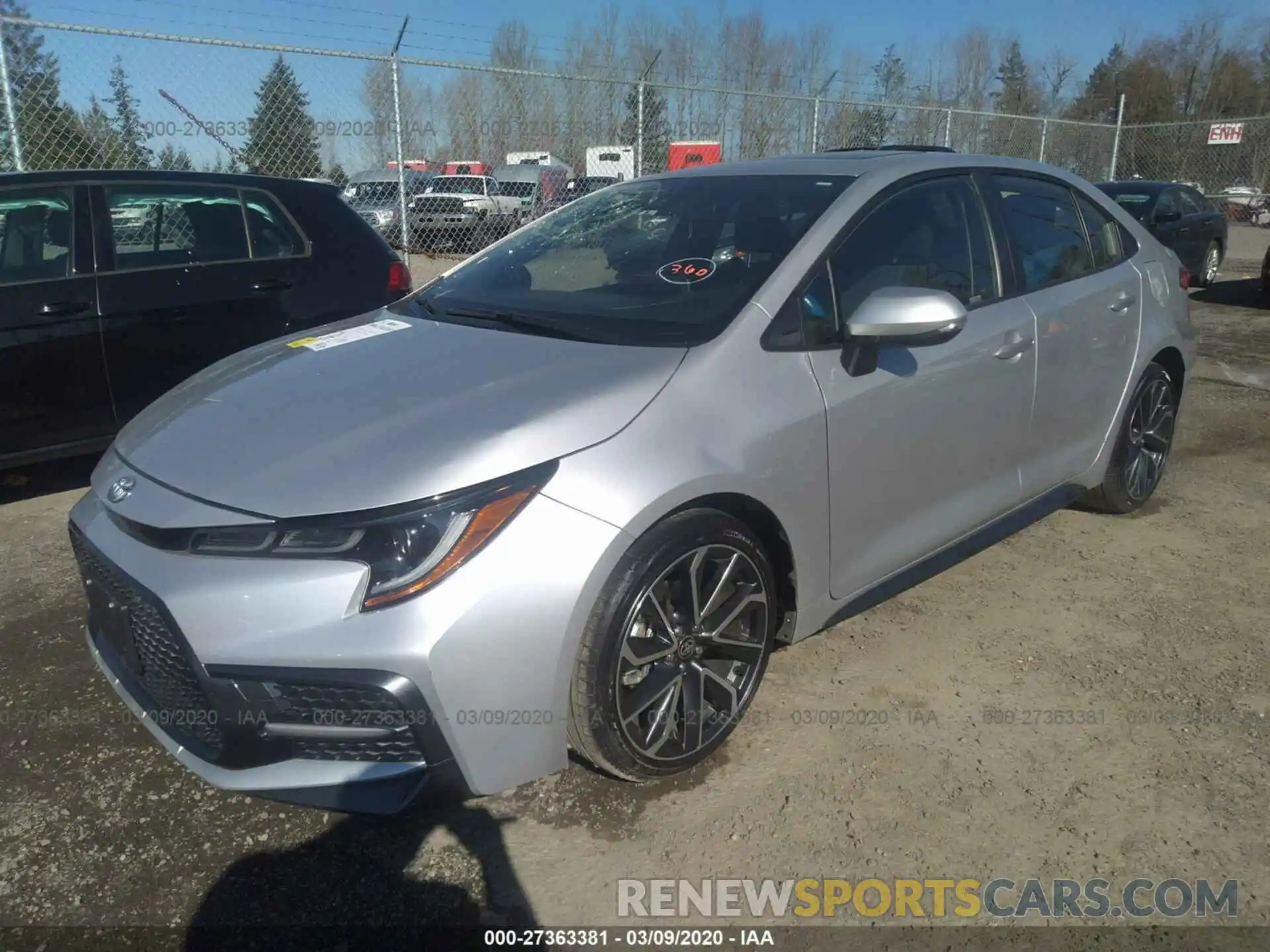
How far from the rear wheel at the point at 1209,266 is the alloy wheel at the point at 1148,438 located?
10.2 metres

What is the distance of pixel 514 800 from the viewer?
8.35ft

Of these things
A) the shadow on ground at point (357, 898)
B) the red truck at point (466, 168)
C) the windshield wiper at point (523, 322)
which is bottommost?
the shadow on ground at point (357, 898)

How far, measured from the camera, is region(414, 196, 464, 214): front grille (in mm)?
10930

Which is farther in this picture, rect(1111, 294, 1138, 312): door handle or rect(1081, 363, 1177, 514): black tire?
rect(1081, 363, 1177, 514): black tire

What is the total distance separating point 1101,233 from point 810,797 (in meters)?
2.89

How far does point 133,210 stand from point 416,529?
12.1 ft

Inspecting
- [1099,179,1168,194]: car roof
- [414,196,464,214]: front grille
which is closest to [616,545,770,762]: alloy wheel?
[414,196,464,214]: front grille

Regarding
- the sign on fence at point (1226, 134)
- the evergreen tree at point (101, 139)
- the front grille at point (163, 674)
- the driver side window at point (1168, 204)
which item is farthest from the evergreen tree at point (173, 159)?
the sign on fence at point (1226, 134)

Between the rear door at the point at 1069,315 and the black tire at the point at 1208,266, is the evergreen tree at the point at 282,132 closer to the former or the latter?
the rear door at the point at 1069,315

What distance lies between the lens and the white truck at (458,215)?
10.9m

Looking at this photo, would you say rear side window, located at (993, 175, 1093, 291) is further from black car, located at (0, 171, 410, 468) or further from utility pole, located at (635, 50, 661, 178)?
utility pole, located at (635, 50, 661, 178)

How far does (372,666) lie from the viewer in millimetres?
1973

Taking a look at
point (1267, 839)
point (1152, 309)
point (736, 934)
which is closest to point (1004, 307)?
point (1152, 309)

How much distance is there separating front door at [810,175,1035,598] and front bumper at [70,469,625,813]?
0.95 m
